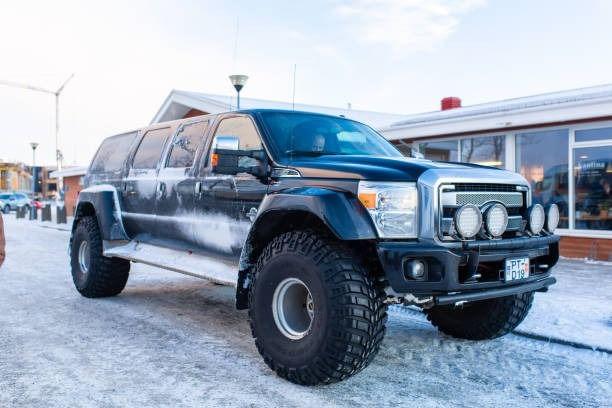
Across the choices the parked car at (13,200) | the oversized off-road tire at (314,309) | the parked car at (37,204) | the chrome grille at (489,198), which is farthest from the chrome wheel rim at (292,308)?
the parked car at (13,200)

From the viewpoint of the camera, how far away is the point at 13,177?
78.1 m

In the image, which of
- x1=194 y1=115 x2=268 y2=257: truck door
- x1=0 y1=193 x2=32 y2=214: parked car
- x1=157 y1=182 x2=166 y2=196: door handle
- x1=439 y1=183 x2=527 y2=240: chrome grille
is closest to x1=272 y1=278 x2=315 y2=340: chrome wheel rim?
x1=194 y1=115 x2=268 y2=257: truck door

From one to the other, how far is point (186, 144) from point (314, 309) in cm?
257

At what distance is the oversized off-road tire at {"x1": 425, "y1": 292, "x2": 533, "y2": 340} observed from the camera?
15.4 ft

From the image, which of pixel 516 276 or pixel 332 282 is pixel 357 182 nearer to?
pixel 332 282

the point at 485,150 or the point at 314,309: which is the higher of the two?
the point at 485,150

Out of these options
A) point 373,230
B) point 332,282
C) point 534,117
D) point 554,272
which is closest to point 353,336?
point 332,282

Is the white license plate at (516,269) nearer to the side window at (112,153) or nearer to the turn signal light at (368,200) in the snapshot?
the turn signal light at (368,200)

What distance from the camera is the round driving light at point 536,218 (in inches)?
166

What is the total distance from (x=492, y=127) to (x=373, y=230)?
8.97 metres

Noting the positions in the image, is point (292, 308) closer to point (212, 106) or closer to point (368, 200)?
point (368, 200)

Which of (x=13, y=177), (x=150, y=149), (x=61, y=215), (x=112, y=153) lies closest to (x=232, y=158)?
(x=150, y=149)

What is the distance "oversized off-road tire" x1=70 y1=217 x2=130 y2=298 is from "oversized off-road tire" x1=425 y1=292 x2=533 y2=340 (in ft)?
11.8

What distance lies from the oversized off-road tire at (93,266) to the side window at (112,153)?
685 mm
